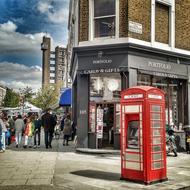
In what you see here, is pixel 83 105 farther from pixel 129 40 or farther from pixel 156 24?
pixel 156 24

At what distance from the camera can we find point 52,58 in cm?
15838

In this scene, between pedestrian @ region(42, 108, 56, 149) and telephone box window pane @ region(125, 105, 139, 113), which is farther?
pedestrian @ region(42, 108, 56, 149)

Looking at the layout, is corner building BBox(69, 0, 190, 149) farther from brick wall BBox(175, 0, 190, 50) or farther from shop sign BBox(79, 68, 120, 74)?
brick wall BBox(175, 0, 190, 50)

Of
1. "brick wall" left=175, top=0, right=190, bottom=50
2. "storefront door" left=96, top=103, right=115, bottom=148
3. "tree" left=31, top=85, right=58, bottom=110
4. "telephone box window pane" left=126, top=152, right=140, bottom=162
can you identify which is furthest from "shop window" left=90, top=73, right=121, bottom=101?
"tree" left=31, top=85, right=58, bottom=110

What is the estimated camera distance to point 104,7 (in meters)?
19.5

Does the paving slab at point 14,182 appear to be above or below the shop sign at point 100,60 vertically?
below

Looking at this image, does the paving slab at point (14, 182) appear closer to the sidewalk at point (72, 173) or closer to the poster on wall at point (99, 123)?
the sidewalk at point (72, 173)

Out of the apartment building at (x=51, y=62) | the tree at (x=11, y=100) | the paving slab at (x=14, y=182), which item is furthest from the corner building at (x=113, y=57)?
the apartment building at (x=51, y=62)

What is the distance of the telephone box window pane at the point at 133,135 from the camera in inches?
428

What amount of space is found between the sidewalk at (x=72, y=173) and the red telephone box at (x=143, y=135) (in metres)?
0.34

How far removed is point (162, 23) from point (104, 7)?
3116mm

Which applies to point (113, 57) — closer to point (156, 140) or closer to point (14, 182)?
point (156, 140)

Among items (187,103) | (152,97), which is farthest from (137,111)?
(187,103)

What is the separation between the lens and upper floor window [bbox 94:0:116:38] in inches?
752
